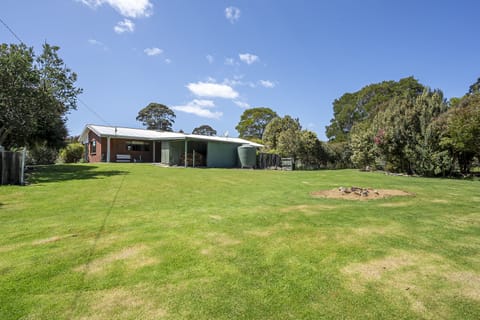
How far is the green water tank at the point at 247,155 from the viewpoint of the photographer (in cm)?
2283

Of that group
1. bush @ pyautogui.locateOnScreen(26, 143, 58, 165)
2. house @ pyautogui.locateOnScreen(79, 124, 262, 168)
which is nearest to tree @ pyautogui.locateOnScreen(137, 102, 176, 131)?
house @ pyautogui.locateOnScreen(79, 124, 262, 168)

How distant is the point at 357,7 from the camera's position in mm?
14734

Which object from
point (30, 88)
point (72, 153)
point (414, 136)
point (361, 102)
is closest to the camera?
point (30, 88)

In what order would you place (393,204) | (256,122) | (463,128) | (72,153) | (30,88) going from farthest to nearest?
1. (256,122)
2. (72,153)
3. (463,128)
4. (30,88)
5. (393,204)

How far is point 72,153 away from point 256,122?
Result: 34820 mm

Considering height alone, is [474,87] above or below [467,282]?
above

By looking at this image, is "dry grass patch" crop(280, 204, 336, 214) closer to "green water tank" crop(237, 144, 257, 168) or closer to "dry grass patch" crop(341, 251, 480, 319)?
"dry grass patch" crop(341, 251, 480, 319)

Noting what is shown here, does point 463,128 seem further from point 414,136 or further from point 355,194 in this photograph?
point 355,194

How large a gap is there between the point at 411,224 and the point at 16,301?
5.81 m

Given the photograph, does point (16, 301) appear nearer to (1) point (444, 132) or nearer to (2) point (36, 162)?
(1) point (444, 132)

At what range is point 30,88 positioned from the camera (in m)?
12.2

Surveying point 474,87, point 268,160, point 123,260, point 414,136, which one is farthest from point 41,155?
point 474,87

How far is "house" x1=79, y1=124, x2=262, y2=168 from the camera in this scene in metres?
21.9

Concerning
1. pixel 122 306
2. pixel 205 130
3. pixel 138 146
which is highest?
pixel 205 130
